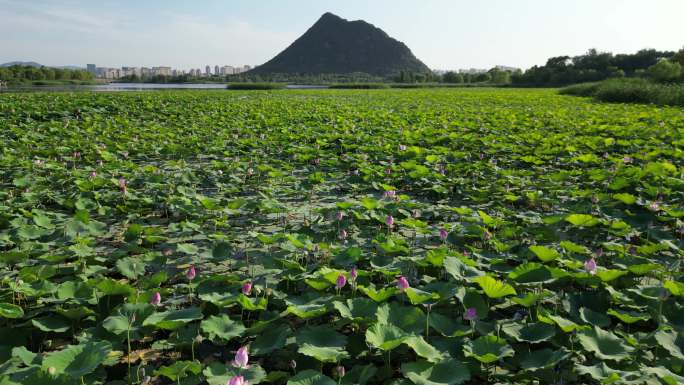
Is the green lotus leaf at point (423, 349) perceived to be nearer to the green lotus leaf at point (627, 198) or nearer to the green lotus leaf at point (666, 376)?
the green lotus leaf at point (666, 376)

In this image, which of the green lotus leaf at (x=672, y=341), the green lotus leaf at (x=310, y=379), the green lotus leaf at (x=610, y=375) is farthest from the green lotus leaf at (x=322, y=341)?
the green lotus leaf at (x=672, y=341)

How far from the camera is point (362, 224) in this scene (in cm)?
385

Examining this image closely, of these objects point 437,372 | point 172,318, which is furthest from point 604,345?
point 172,318

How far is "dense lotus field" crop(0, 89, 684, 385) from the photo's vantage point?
5.97 feet

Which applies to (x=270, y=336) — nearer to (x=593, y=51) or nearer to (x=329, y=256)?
(x=329, y=256)

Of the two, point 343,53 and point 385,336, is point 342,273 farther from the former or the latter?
point 343,53

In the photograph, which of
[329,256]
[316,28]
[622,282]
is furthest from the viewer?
[316,28]

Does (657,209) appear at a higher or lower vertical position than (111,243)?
higher

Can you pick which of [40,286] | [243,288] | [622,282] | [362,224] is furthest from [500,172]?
[40,286]

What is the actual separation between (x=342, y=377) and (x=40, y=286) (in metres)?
1.66

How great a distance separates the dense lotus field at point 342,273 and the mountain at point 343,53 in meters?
156

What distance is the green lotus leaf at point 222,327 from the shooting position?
1933mm

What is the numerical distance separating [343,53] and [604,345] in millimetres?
175932

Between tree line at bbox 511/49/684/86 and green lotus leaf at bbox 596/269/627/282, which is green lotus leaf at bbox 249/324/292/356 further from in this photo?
tree line at bbox 511/49/684/86
